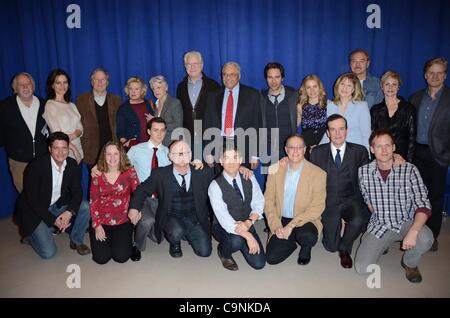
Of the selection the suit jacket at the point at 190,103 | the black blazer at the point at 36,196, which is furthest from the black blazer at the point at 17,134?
the suit jacket at the point at 190,103

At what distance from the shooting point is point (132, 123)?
10.8ft

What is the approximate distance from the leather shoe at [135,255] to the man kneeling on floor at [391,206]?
178 cm

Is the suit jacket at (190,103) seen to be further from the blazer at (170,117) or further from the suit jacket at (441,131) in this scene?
the suit jacket at (441,131)

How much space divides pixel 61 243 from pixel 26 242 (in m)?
0.34

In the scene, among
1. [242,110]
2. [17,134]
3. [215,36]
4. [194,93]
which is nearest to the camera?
[242,110]

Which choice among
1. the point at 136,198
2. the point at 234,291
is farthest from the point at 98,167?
the point at 234,291

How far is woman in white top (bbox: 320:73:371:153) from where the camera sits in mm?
2953

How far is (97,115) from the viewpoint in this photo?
3.43 m

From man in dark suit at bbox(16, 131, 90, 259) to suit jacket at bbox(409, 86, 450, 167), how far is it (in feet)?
10.5

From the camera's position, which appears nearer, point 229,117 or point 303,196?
point 303,196

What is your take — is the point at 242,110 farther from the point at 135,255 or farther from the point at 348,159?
the point at 135,255

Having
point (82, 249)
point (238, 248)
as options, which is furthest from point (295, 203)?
point (82, 249)

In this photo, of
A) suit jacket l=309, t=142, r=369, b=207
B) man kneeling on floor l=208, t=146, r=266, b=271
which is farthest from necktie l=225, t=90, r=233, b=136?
suit jacket l=309, t=142, r=369, b=207

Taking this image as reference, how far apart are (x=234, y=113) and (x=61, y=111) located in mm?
1725
